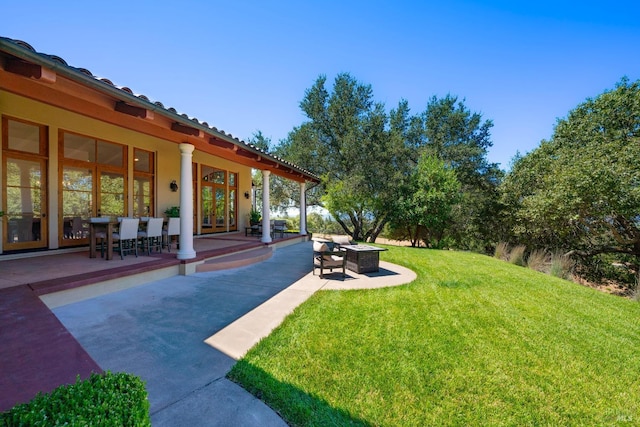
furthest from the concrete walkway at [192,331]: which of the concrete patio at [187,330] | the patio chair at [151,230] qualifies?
the patio chair at [151,230]

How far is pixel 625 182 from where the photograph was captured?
9945 millimetres

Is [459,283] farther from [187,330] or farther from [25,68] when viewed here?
[25,68]

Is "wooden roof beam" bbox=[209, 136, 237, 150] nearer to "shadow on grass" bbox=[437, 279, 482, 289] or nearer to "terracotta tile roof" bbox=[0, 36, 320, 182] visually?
"terracotta tile roof" bbox=[0, 36, 320, 182]

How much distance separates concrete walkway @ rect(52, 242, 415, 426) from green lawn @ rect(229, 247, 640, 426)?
0.24 metres

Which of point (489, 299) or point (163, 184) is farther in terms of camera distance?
point (163, 184)

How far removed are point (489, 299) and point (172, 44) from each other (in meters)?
11.1

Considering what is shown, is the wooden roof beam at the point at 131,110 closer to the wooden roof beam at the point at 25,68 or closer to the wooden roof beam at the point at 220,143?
the wooden roof beam at the point at 25,68

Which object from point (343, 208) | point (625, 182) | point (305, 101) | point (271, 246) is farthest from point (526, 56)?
point (271, 246)

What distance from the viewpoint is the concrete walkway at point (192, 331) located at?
2.17 m

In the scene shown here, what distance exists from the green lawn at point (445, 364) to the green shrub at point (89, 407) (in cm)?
121

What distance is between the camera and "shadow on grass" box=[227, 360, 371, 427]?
2084 mm

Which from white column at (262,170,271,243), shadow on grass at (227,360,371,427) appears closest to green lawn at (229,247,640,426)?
shadow on grass at (227,360,371,427)

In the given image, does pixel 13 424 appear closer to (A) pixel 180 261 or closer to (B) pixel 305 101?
(A) pixel 180 261

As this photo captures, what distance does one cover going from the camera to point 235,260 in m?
7.14
